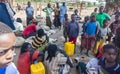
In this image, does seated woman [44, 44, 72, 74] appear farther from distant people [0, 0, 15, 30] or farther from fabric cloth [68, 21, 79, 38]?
fabric cloth [68, 21, 79, 38]

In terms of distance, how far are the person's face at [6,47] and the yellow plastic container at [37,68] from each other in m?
3.25

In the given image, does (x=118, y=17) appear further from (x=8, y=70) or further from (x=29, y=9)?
(x=8, y=70)

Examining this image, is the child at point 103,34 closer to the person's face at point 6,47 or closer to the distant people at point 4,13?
the distant people at point 4,13

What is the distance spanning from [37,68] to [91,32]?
9.67ft

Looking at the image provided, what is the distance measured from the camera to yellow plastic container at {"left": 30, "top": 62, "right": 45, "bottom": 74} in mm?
4262

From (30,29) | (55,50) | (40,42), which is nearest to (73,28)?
(30,29)

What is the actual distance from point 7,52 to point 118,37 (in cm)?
393

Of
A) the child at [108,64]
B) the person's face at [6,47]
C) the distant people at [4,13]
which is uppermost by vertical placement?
the person's face at [6,47]

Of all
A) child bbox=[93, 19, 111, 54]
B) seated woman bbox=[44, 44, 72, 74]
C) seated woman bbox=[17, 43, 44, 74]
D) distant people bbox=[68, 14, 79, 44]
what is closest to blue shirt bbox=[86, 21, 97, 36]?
child bbox=[93, 19, 111, 54]

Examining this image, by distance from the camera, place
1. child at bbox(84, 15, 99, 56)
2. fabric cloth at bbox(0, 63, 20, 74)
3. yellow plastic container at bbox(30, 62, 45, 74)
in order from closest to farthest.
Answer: fabric cloth at bbox(0, 63, 20, 74)
yellow plastic container at bbox(30, 62, 45, 74)
child at bbox(84, 15, 99, 56)

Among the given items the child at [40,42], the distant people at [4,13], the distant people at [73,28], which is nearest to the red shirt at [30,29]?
the distant people at [73,28]

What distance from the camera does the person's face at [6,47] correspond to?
987 millimetres

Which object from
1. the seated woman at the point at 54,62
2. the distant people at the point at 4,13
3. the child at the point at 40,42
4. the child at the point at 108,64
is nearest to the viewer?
the child at the point at 108,64

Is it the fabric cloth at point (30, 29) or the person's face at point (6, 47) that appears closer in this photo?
the person's face at point (6, 47)
